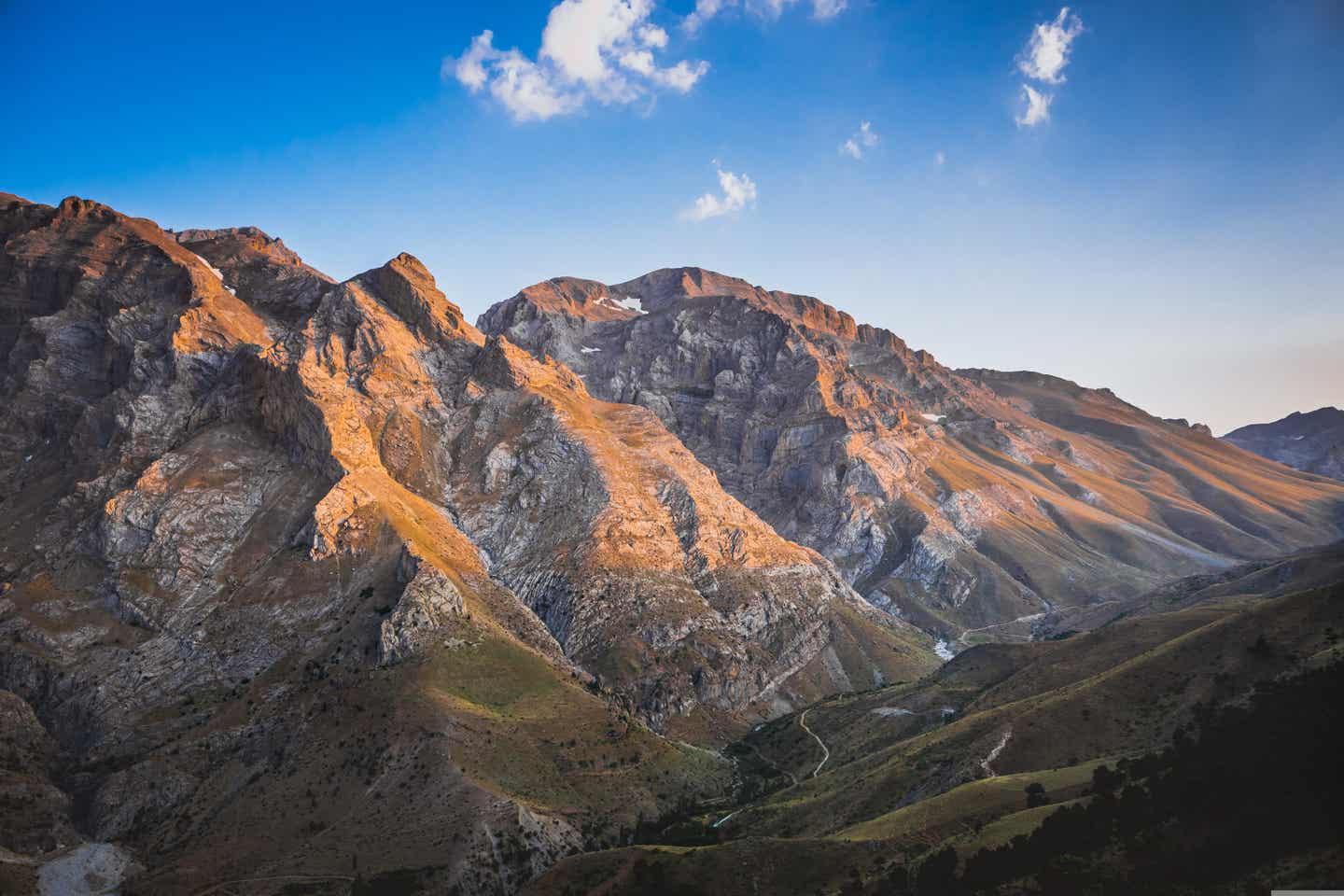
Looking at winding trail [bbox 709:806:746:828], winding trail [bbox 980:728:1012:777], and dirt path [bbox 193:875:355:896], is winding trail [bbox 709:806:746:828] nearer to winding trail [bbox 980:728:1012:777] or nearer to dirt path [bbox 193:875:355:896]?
winding trail [bbox 980:728:1012:777]

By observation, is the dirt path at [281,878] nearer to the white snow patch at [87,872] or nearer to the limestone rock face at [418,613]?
the white snow patch at [87,872]

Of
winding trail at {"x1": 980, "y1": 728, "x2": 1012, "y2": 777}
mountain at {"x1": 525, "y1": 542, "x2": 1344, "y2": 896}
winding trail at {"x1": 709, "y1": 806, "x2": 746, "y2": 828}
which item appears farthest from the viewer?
winding trail at {"x1": 709, "y1": 806, "x2": 746, "y2": 828}

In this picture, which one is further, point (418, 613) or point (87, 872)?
point (418, 613)

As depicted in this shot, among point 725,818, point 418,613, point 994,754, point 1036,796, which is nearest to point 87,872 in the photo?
point 418,613

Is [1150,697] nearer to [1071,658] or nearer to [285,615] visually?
[1071,658]

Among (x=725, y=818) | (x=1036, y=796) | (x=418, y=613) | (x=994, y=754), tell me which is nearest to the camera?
(x=1036, y=796)

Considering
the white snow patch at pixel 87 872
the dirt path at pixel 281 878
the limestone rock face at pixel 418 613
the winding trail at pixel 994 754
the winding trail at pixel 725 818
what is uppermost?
the limestone rock face at pixel 418 613

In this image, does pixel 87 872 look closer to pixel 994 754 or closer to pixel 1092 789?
pixel 994 754

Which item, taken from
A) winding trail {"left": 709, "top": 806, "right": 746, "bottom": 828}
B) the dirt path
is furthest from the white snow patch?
winding trail {"left": 709, "top": 806, "right": 746, "bottom": 828}

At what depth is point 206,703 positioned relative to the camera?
15838 cm

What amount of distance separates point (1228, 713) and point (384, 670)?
14613 centimetres

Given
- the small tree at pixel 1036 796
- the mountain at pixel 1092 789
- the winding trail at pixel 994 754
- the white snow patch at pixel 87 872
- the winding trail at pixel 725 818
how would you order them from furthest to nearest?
the winding trail at pixel 725 818 < the winding trail at pixel 994 754 < the white snow patch at pixel 87 872 < the small tree at pixel 1036 796 < the mountain at pixel 1092 789

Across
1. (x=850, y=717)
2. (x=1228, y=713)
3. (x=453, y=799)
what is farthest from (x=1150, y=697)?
(x=453, y=799)

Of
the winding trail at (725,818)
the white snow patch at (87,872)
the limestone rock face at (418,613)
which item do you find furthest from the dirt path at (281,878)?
the winding trail at (725,818)
